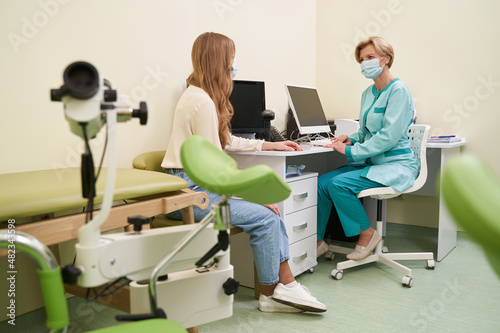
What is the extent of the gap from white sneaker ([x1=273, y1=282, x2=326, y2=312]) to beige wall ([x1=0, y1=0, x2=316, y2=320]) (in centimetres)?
100

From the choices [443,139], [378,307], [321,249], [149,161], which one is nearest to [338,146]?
[321,249]

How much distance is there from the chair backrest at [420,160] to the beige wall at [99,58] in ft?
3.82

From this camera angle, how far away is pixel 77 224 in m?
1.25

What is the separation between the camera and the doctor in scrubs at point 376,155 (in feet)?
7.77

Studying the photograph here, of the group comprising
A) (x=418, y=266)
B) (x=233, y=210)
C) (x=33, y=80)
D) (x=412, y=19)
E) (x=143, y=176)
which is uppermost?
(x=412, y=19)

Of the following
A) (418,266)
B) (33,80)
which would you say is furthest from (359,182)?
(33,80)

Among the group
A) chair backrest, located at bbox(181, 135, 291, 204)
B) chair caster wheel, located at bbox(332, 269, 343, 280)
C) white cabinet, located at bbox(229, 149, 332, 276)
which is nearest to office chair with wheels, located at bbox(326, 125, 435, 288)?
chair caster wheel, located at bbox(332, 269, 343, 280)

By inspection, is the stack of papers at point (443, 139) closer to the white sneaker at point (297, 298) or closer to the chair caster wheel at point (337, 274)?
the chair caster wheel at point (337, 274)

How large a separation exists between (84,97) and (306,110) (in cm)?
217

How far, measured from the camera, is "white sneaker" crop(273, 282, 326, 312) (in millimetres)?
1878

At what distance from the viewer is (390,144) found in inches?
93.4

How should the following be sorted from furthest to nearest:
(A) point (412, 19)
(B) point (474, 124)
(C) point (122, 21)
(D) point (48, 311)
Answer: (A) point (412, 19) → (B) point (474, 124) → (C) point (122, 21) → (D) point (48, 311)

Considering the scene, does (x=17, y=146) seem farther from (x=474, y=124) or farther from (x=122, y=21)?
(x=474, y=124)

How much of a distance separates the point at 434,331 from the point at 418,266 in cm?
87
